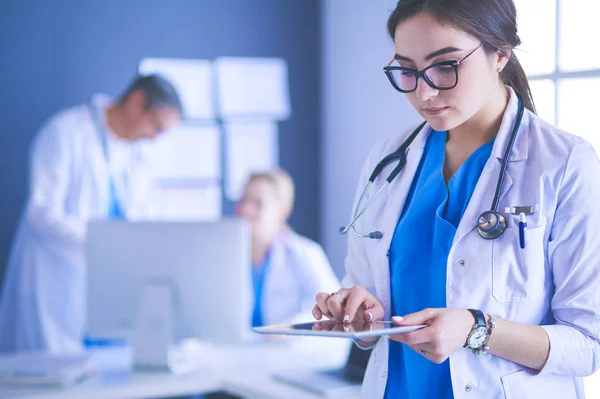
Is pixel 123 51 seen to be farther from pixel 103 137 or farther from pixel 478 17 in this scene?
pixel 478 17

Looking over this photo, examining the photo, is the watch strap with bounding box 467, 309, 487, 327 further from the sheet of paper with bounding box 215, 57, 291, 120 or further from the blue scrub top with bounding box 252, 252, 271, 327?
the sheet of paper with bounding box 215, 57, 291, 120

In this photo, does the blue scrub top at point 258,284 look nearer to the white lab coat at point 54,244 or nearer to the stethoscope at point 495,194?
the white lab coat at point 54,244

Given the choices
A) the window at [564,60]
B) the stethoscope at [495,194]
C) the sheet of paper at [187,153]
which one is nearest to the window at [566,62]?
the window at [564,60]

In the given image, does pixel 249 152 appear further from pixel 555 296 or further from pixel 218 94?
pixel 555 296

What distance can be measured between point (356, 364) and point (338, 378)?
74 mm

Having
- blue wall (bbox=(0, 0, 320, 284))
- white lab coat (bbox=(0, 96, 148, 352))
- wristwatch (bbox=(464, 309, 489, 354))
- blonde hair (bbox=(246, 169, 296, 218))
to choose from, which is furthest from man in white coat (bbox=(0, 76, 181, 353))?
wristwatch (bbox=(464, 309, 489, 354))

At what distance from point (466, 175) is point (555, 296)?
32 cm

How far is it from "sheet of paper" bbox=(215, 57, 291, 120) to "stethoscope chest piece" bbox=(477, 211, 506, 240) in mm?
3053

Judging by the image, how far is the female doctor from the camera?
1229 mm

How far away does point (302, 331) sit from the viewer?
1261mm

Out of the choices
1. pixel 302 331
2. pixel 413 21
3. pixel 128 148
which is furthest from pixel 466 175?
pixel 128 148

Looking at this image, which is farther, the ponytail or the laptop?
the laptop

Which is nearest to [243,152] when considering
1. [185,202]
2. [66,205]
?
[185,202]

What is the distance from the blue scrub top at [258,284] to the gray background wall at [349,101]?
69 centimetres
